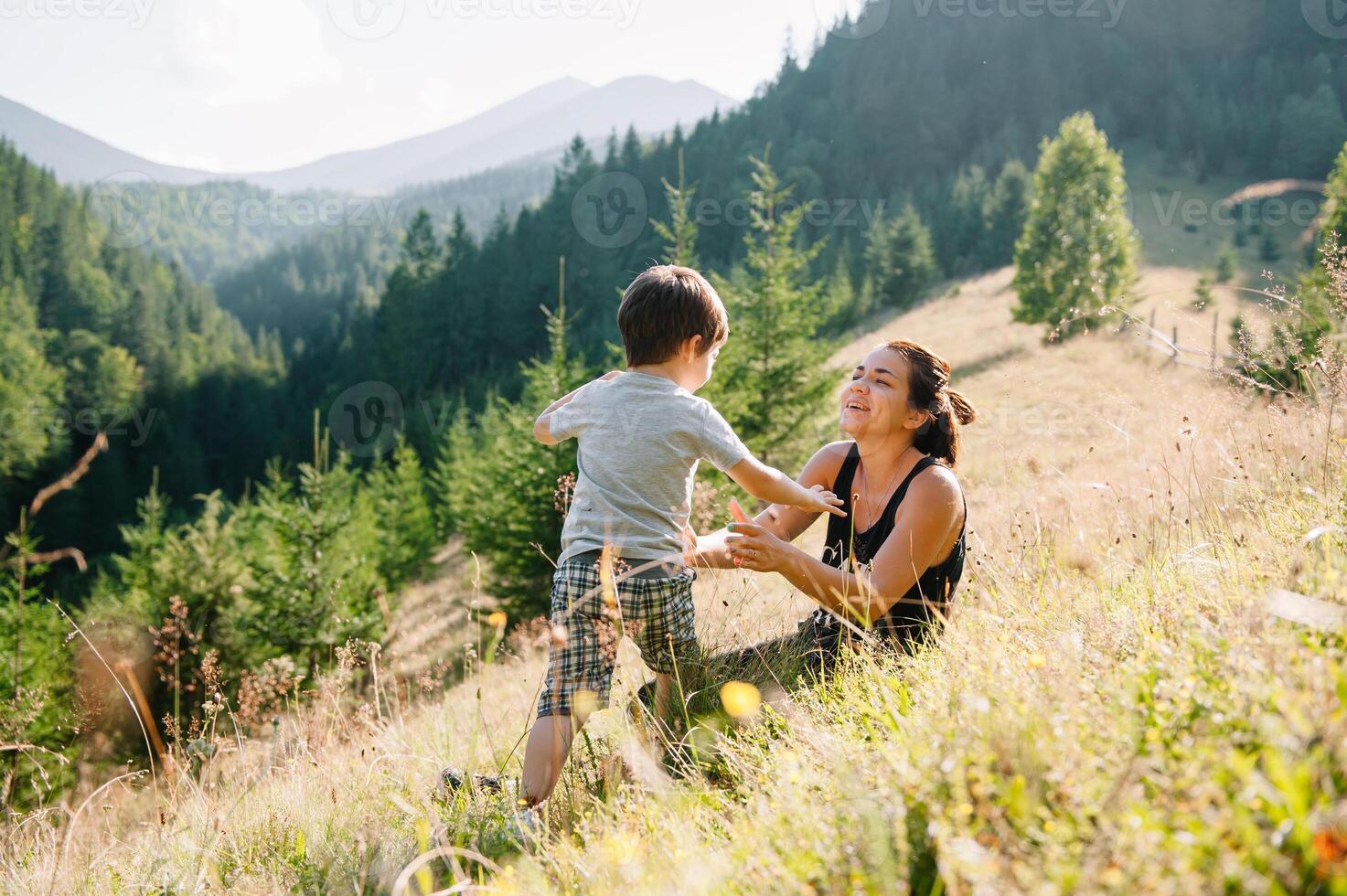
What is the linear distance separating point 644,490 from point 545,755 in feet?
3.07

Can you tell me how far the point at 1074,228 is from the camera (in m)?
22.4

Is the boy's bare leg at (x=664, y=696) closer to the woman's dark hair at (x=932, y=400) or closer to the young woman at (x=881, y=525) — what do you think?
the young woman at (x=881, y=525)

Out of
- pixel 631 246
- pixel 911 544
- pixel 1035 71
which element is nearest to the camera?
pixel 911 544

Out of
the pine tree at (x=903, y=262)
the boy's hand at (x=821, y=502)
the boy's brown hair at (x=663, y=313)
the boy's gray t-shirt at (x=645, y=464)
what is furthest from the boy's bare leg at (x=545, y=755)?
the pine tree at (x=903, y=262)

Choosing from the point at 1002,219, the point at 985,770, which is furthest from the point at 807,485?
the point at 1002,219

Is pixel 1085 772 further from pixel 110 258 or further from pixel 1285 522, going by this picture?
pixel 110 258

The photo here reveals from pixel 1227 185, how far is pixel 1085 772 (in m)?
81.8

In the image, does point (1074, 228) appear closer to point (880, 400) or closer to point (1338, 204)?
point (1338, 204)

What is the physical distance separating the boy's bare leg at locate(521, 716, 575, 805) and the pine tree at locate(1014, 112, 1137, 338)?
21.8 m

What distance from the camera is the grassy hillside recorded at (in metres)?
1.18

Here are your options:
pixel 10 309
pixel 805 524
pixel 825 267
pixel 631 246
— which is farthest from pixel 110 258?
pixel 805 524

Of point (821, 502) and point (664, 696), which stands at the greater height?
point (821, 502)

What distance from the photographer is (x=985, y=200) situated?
53562 millimetres

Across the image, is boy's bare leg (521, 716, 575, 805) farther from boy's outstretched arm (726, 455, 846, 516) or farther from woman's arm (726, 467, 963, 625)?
boy's outstretched arm (726, 455, 846, 516)
